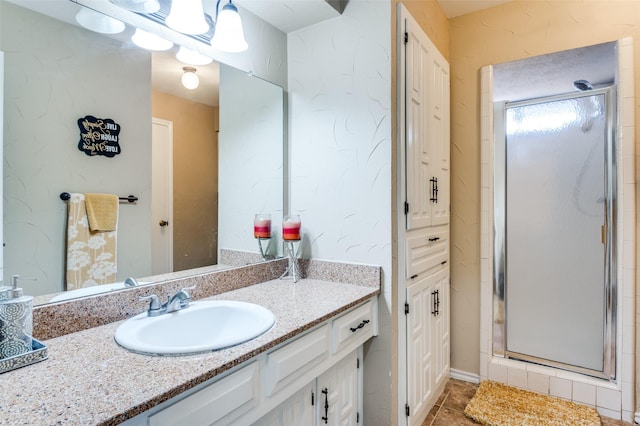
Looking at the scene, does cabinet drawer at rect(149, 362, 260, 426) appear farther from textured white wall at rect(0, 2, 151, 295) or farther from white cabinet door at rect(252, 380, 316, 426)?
textured white wall at rect(0, 2, 151, 295)

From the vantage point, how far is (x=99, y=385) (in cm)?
76

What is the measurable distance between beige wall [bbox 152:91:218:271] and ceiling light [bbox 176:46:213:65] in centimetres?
17

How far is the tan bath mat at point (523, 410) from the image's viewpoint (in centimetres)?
190

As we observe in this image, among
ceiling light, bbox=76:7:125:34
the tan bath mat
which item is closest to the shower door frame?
the tan bath mat

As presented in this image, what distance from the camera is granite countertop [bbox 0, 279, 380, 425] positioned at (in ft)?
2.17

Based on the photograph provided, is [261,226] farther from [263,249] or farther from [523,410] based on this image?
[523,410]

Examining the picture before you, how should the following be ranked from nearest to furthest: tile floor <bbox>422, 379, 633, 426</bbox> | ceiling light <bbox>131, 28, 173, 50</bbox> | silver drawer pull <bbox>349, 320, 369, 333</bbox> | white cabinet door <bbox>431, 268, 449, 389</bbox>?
ceiling light <bbox>131, 28, 173, 50</bbox> → silver drawer pull <bbox>349, 320, 369, 333</bbox> → tile floor <bbox>422, 379, 633, 426</bbox> → white cabinet door <bbox>431, 268, 449, 389</bbox>

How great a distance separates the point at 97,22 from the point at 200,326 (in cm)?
113

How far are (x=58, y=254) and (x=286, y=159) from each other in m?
1.16

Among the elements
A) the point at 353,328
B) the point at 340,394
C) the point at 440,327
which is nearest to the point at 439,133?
the point at 440,327

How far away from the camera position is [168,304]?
1.24 meters

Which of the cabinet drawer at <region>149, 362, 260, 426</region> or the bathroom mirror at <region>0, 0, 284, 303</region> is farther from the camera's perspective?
the bathroom mirror at <region>0, 0, 284, 303</region>

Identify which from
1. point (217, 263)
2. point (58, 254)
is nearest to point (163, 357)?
point (58, 254)

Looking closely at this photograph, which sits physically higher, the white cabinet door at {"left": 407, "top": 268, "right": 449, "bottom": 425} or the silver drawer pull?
the silver drawer pull
